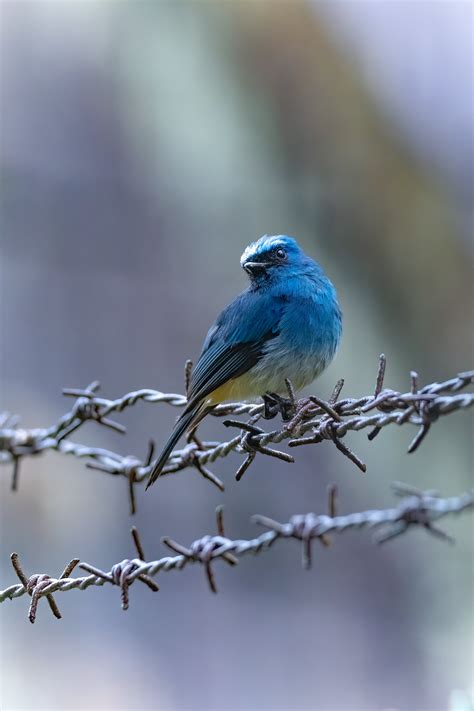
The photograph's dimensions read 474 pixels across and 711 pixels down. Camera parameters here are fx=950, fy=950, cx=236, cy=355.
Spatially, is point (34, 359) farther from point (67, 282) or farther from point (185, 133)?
point (185, 133)

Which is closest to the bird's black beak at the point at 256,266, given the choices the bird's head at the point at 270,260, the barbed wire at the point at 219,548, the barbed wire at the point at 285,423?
the bird's head at the point at 270,260

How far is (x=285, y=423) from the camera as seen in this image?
3268 mm

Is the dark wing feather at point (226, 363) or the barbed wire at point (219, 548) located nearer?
the barbed wire at point (219, 548)

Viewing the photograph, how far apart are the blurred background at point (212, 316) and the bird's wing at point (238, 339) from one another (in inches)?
153

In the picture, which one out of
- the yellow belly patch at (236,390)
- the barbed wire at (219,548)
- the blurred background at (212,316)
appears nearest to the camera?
the barbed wire at (219,548)

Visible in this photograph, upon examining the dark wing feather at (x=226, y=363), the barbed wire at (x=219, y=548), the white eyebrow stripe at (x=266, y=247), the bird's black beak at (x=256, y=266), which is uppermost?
the white eyebrow stripe at (x=266, y=247)

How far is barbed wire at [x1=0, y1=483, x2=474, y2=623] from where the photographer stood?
2879 mm

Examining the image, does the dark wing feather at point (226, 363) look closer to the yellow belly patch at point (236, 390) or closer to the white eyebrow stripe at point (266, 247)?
the yellow belly patch at point (236, 390)

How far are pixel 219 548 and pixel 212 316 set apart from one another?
727 cm

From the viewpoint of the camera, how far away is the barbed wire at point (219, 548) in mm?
2879

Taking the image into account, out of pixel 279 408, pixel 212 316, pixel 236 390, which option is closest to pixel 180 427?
pixel 279 408

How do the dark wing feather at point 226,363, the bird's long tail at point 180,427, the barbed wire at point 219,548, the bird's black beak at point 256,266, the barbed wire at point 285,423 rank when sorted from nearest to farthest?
the barbed wire at point 285,423 < the barbed wire at point 219,548 < the bird's long tail at point 180,427 < the dark wing feather at point 226,363 < the bird's black beak at point 256,266

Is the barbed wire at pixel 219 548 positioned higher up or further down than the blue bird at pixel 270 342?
further down

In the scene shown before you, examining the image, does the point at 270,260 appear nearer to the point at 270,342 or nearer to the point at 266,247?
the point at 266,247
